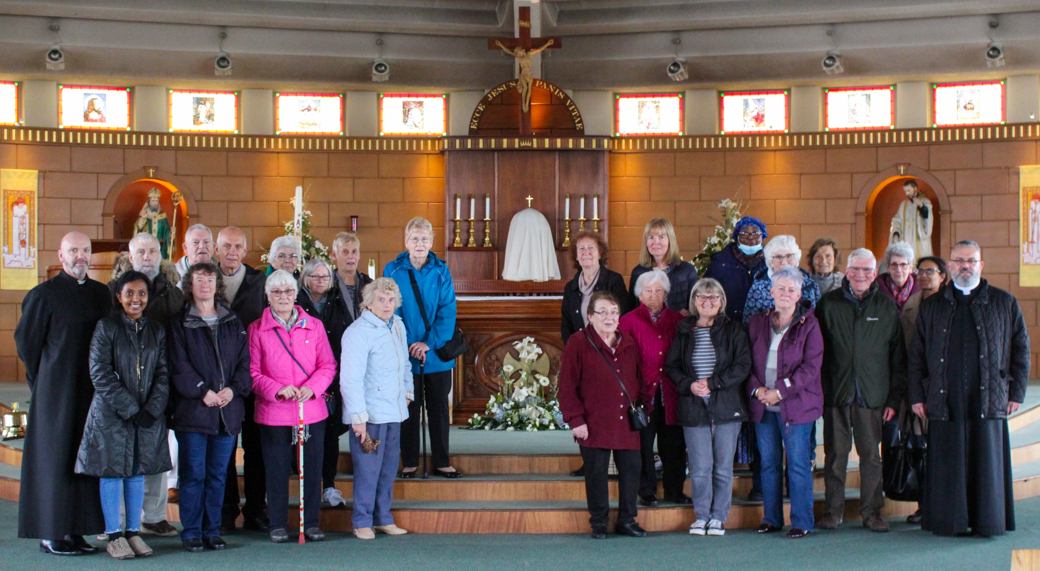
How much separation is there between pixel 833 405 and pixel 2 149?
8.97 m

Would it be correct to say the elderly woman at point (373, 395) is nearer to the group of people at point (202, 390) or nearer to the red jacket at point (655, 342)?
the group of people at point (202, 390)

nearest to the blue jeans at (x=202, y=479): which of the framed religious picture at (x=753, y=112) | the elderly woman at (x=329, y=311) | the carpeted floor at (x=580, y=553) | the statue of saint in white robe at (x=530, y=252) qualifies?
the carpeted floor at (x=580, y=553)

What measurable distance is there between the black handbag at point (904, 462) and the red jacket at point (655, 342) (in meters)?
1.08

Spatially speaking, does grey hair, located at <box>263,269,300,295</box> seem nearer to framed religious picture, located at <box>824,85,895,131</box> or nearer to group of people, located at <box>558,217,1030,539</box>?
group of people, located at <box>558,217,1030,539</box>

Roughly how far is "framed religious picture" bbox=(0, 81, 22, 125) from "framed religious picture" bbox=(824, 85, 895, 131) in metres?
8.61

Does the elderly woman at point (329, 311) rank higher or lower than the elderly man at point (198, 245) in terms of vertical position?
lower

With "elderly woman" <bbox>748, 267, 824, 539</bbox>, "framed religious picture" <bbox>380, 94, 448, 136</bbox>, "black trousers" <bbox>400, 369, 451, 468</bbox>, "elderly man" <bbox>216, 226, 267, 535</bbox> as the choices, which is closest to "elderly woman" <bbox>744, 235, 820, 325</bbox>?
"elderly woman" <bbox>748, 267, 824, 539</bbox>

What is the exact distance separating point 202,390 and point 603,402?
1.79 metres

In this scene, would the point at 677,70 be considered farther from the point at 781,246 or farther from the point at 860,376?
the point at 860,376

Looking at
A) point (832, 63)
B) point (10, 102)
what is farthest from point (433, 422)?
point (10, 102)

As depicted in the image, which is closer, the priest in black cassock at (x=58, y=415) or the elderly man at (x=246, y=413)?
the priest in black cassock at (x=58, y=415)

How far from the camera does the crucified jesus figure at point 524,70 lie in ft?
32.0

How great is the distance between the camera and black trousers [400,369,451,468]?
5102 mm

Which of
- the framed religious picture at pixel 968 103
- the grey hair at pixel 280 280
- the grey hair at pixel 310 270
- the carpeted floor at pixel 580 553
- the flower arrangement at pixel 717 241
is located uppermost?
the framed religious picture at pixel 968 103
